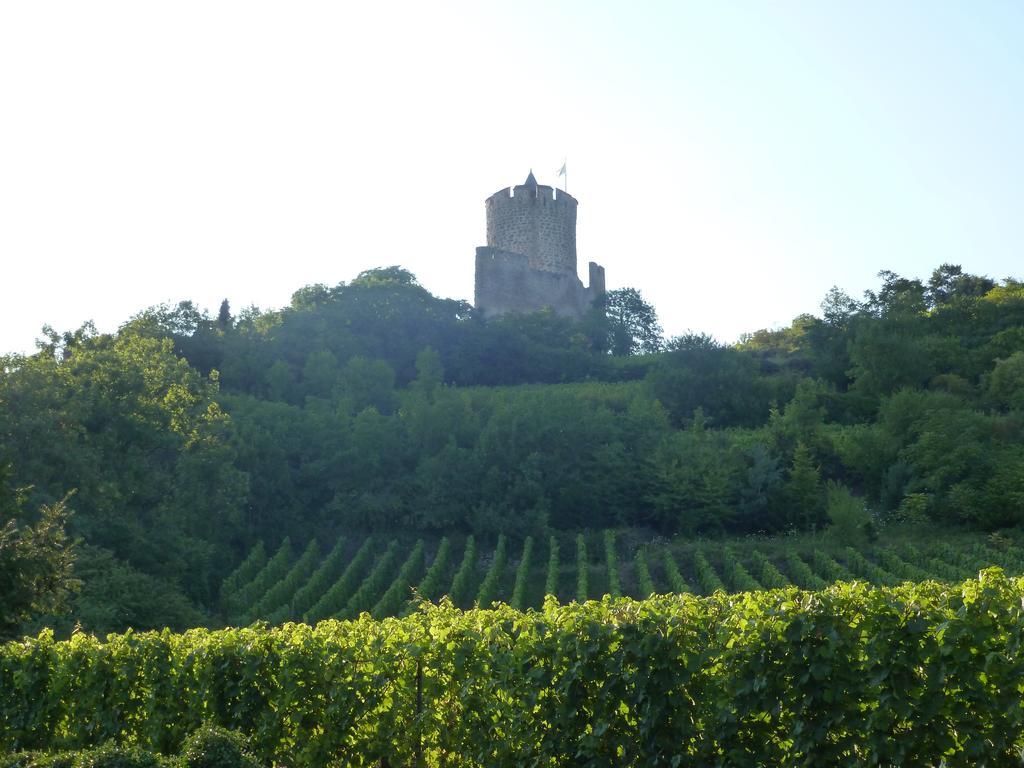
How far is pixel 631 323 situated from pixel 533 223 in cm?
814

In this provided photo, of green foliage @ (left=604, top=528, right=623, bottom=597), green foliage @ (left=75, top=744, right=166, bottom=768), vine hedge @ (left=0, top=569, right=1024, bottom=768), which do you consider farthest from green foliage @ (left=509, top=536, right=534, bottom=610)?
green foliage @ (left=75, top=744, right=166, bottom=768)

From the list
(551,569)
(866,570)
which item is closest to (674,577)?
(551,569)

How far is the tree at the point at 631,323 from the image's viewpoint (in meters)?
52.9

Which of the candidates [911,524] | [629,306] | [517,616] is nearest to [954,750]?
Answer: [517,616]

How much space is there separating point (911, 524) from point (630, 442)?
31.3 ft

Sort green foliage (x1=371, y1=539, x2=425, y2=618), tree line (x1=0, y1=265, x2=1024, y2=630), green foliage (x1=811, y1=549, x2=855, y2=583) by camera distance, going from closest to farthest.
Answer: tree line (x1=0, y1=265, x2=1024, y2=630) < green foliage (x1=371, y1=539, x2=425, y2=618) < green foliage (x1=811, y1=549, x2=855, y2=583)

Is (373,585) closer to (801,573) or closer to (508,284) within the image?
(801,573)

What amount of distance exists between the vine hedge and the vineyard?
12.2 m

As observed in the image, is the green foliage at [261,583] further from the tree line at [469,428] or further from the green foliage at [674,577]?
the green foliage at [674,577]

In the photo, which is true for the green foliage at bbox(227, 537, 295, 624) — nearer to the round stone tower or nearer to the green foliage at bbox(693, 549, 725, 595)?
the green foliage at bbox(693, 549, 725, 595)

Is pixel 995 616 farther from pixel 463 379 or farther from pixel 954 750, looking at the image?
pixel 463 379

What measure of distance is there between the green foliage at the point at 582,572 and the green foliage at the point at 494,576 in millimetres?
2013

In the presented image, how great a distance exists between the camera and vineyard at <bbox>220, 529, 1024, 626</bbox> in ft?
74.8

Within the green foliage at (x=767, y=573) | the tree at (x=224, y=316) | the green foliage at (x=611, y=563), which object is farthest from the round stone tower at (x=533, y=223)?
the green foliage at (x=767, y=573)
